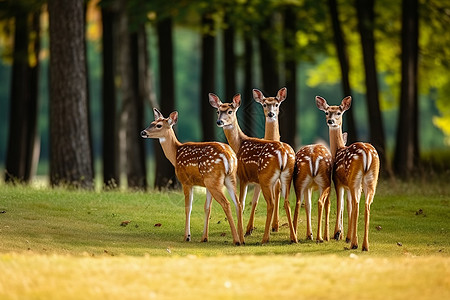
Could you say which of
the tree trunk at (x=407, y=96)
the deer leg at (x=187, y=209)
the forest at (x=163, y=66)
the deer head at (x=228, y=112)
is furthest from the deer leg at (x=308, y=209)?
the tree trunk at (x=407, y=96)

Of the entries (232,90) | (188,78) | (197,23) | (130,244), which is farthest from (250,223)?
(188,78)

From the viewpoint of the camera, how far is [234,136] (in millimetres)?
15719

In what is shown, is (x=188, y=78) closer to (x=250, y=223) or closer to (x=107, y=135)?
(x=107, y=135)

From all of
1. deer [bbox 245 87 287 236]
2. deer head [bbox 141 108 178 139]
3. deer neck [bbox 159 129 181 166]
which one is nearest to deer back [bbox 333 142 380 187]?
deer [bbox 245 87 287 236]

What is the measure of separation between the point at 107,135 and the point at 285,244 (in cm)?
1450

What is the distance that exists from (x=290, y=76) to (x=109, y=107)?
640cm

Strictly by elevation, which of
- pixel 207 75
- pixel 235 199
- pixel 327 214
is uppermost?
pixel 207 75

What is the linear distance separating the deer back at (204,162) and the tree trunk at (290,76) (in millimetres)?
14594

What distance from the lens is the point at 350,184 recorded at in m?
14.3

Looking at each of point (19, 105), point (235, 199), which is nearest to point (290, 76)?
point (19, 105)

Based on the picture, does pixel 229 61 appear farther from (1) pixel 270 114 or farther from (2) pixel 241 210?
(2) pixel 241 210

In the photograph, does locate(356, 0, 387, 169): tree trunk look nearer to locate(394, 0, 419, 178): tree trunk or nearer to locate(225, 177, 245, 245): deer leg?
locate(394, 0, 419, 178): tree trunk

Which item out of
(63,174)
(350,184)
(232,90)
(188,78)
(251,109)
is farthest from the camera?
(188,78)

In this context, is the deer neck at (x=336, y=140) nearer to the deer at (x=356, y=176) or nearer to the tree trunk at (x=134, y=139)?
the deer at (x=356, y=176)
